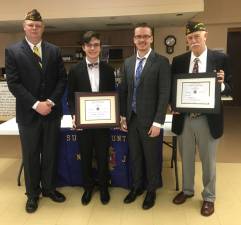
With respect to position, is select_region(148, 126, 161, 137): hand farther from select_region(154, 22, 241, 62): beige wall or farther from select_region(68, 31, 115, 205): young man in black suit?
select_region(154, 22, 241, 62): beige wall

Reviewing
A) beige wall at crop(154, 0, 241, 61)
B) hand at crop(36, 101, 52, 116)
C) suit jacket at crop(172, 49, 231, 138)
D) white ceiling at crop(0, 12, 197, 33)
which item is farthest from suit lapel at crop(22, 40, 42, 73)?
beige wall at crop(154, 0, 241, 61)

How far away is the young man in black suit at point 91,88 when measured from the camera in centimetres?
243

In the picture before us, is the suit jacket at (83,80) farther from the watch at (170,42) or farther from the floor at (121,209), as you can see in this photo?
the watch at (170,42)

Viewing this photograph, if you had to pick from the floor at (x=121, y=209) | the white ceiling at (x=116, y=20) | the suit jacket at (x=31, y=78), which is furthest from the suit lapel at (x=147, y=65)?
the white ceiling at (x=116, y=20)

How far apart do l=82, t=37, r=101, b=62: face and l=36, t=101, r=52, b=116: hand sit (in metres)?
0.52

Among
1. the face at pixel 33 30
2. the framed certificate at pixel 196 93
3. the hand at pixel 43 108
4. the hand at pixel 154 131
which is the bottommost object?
the hand at pixel 154 131

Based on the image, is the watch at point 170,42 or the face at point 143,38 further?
the watch at point 170,42

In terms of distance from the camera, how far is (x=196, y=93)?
2.30m

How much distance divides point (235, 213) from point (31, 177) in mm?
1811

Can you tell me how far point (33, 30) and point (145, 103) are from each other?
3.55 feet

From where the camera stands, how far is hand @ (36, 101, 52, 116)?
2.38m

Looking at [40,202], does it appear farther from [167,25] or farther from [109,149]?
[167,25]

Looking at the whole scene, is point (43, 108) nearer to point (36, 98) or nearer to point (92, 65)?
point (36, 98)

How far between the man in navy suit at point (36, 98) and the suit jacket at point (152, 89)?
660mm
